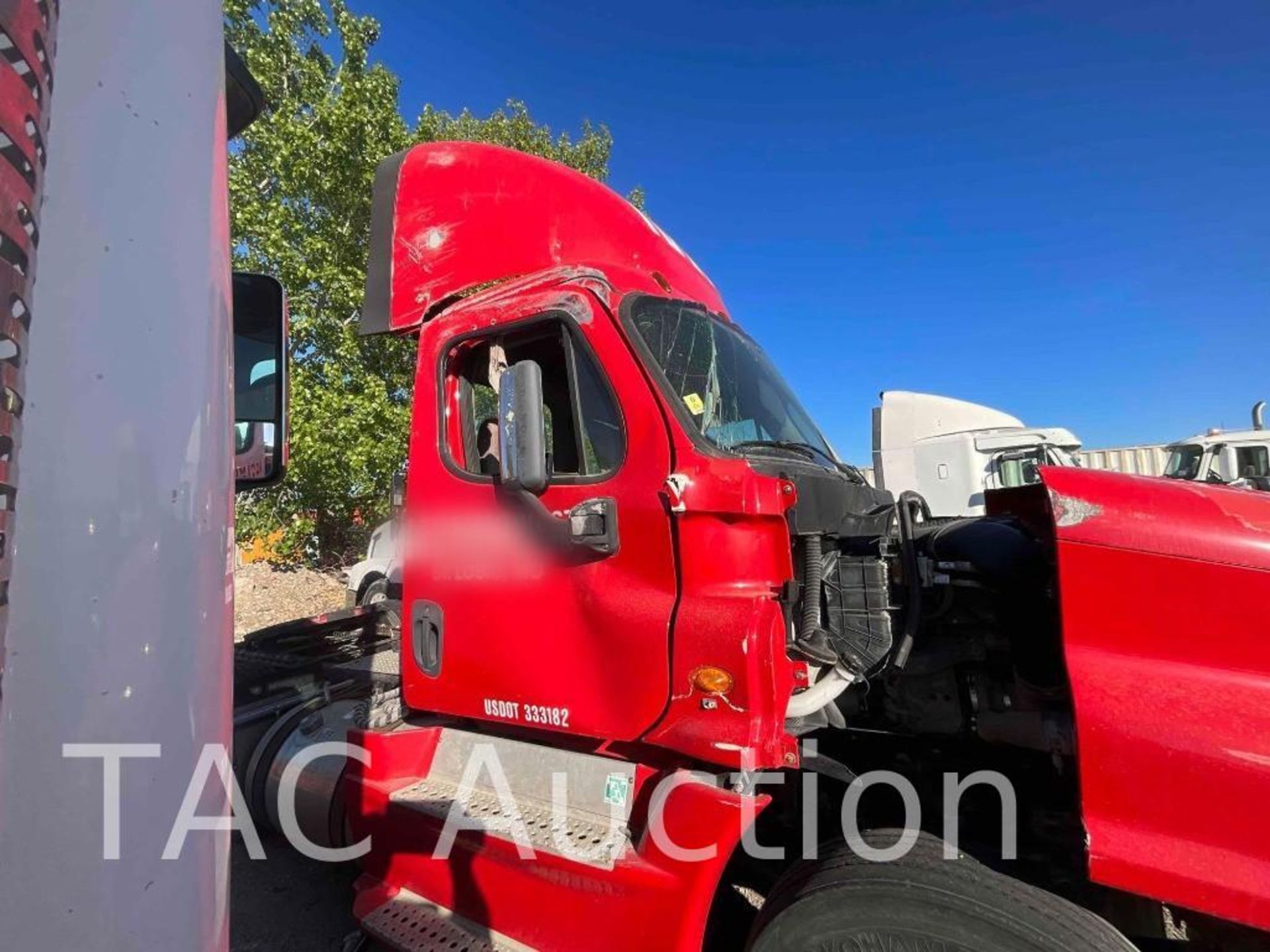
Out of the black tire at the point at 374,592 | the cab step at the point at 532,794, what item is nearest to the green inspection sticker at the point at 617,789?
the cab step at the point at 532,794

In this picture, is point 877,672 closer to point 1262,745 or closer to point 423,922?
point 1262,745

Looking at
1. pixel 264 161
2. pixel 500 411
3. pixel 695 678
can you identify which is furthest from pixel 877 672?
pixel 264 161

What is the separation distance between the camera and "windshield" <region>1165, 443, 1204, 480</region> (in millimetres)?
11229

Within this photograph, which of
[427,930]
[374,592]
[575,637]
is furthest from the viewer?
[374,592]

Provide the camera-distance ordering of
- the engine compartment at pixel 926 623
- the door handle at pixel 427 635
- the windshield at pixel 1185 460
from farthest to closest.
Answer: the windshield at pixel 1185 460 → the door handle at pixel 427 635 → the engine compartment at pixel 926 623

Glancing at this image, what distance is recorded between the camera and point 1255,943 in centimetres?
178

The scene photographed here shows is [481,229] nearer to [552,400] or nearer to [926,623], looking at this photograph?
[552,400]

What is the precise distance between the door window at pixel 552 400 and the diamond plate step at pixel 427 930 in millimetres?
1640

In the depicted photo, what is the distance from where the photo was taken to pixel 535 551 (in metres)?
2.37

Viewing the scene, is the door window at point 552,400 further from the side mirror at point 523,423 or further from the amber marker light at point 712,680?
the amber marker light at point 712,680

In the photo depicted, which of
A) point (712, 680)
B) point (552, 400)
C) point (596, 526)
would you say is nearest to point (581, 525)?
point (596, 526)

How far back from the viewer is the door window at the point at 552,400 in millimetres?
2352

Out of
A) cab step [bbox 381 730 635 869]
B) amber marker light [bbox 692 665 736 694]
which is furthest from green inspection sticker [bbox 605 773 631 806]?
amber marker light [bbox 692 665 736 694]

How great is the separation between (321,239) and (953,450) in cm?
1091
